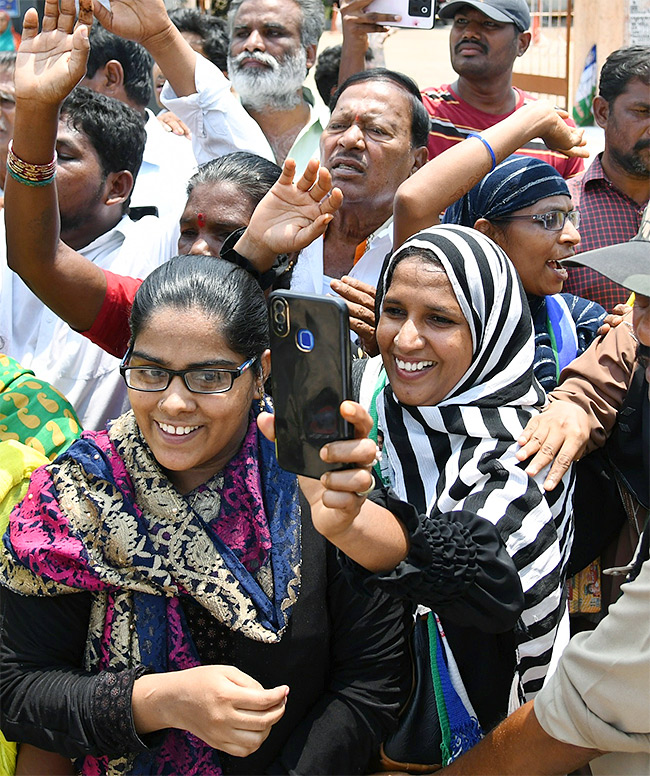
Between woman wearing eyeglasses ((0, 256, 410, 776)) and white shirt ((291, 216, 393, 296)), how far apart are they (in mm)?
1137

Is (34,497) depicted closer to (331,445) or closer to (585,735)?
(331,445)

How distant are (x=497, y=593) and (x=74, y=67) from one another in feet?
5.31

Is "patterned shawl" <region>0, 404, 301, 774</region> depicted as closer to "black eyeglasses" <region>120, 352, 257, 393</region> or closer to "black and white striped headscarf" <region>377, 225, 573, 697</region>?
"black eyeglasses" <region>120, 352, 257, 393</region>

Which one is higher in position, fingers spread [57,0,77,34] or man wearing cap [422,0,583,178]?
fingers spread [57,0,77,34]

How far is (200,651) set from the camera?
2.02 metres

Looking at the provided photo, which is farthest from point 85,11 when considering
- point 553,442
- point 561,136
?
point 553,442

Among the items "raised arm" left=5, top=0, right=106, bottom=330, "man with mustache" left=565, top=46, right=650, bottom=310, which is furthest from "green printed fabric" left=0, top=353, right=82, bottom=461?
"man with mustache" left=565, top=46, right=650, bottom=310

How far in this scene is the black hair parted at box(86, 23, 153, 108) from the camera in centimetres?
448

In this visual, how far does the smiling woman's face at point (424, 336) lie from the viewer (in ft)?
6.91

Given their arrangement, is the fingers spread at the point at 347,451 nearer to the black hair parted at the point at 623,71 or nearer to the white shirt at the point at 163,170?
A: the white shirt at the point at 163,170

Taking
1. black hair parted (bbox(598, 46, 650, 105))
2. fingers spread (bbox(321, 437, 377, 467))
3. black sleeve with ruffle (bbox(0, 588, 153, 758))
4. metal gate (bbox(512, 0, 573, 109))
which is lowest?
metal gate (bbox(512, 0, 573, 109))

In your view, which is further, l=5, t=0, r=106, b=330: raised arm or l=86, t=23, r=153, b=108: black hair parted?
l=86, t=23, r=153, b=108: black hair parted

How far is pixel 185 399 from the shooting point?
79.4 inches

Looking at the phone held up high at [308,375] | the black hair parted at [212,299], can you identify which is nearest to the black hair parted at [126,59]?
the black hair parted at [212,299]
